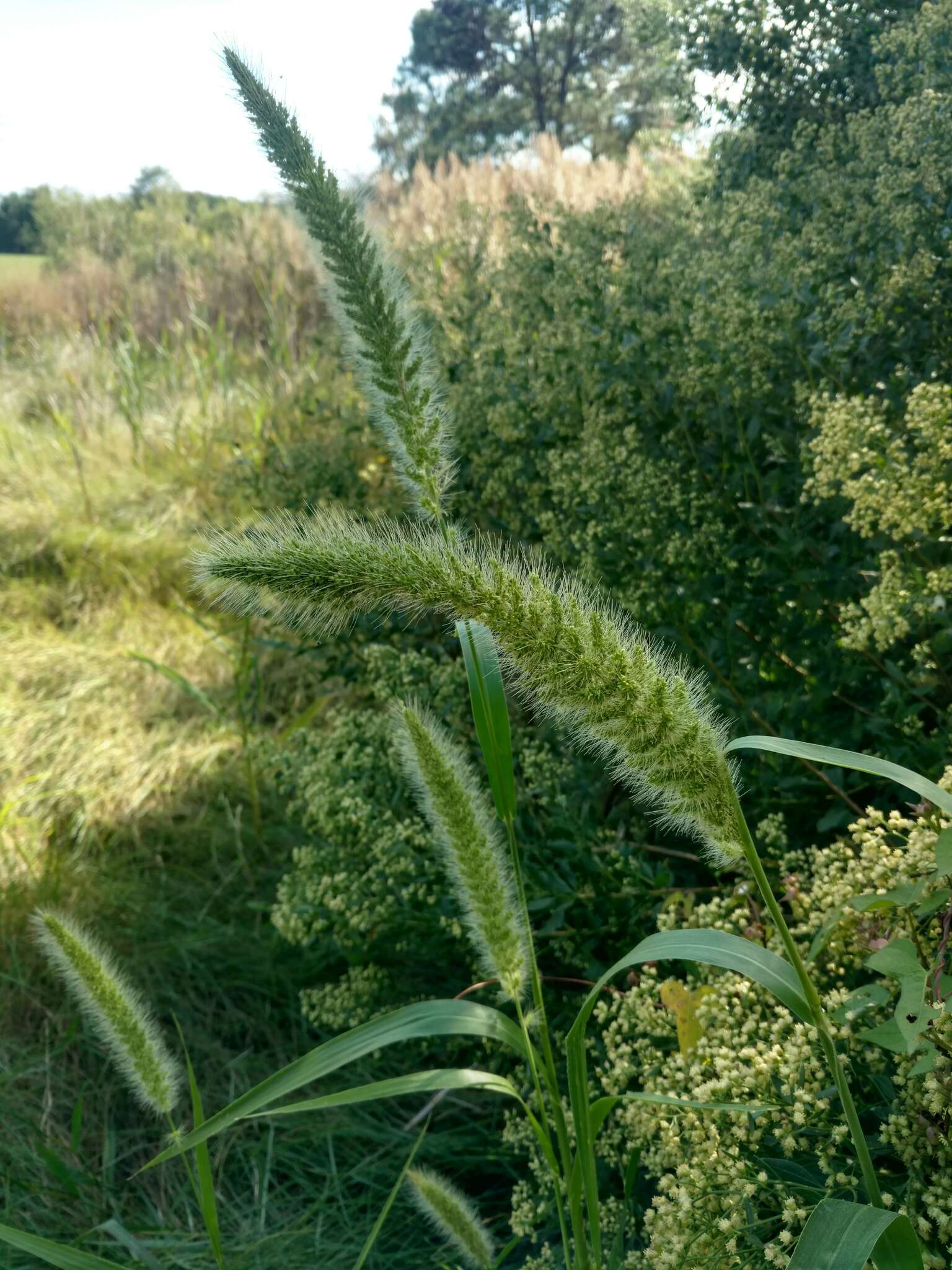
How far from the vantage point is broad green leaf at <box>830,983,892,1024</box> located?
4.29 ft

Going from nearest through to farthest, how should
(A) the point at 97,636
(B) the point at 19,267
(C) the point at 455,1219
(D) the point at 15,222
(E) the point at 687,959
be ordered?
(E) the point at 687,959 → (C) the point at 455,1219 → (A) the point at 97,636 → (B) the point at 19,267 → (D) the point at 15,222

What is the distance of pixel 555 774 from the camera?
8.92 ft

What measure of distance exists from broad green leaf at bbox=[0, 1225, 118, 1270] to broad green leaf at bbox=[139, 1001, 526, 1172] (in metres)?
0.14

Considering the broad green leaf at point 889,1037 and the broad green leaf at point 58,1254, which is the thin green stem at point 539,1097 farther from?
the broad green leaf at point 58,1254

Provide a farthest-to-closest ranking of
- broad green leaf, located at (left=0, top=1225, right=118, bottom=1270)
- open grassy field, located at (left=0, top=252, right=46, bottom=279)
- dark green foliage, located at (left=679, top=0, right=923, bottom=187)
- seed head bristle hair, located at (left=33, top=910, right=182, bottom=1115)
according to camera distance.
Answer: open grassy field, located at (left=0, top=252, right=46, bottom=279) < dark green foliage, located at (left=679, top=0, right=923, bottom=187) < seed head bristle hair, located at (left=33, top=910, right=182, bottom=1115) < broad green leaf, located at (left=0, top=1225, right=118, bottom=1270)

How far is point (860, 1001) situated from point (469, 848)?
1.75 ft

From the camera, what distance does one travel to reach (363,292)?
4.31 feet

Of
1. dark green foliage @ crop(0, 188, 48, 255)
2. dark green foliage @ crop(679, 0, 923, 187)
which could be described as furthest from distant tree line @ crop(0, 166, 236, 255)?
dark green foliage @ crop(679, 0, 923, 187)

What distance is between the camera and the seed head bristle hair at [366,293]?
Result: 4.26ft

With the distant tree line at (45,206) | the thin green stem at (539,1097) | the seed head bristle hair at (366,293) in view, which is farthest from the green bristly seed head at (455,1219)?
the distant tree line at (45,206)

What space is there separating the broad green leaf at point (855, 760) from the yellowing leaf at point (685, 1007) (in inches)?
27.7

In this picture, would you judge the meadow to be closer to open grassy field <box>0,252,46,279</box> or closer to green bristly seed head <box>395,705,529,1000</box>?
green bristly seed head <box>395,705,529,1000</box>

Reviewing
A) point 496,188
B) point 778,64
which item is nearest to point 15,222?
point 496,188

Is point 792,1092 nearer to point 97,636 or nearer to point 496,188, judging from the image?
point 97,636
